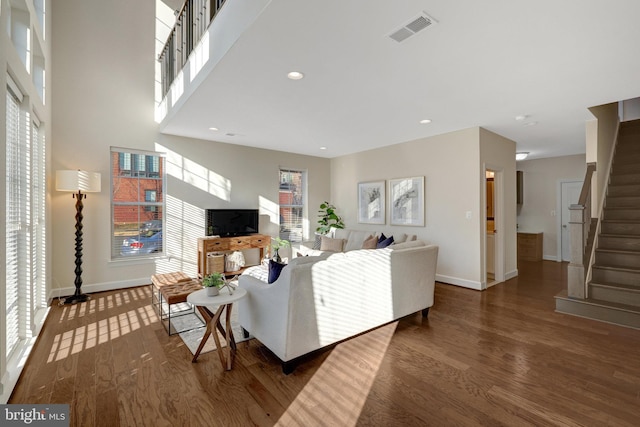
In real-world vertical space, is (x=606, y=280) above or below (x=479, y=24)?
below

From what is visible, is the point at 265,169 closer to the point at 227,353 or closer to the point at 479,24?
the point at 227,353

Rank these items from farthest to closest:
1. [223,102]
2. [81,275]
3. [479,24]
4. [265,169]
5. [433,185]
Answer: [265,169], [433,185], [81,275], [223,102], [479,24]

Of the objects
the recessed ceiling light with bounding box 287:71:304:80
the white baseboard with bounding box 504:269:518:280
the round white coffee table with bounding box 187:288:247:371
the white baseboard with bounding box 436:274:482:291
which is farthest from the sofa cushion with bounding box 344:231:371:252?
the recessed ceiling light with bounding box 287:71:304:80

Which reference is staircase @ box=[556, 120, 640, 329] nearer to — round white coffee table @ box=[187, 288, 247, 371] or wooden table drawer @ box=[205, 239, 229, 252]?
round white coffee table @ box=[187, 288, 247, 371]

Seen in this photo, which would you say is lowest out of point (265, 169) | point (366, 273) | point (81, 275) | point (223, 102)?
point (81, 275)

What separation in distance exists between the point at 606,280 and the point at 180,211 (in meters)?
6.32

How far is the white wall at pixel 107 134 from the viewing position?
162 inches

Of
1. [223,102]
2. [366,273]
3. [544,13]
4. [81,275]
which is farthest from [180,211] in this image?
[544,13]

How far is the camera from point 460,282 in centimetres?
468

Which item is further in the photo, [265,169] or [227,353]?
[265,169]

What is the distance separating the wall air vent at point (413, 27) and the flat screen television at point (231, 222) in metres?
4.13

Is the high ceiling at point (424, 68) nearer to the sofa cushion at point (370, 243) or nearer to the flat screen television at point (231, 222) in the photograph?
the flat screen television at point (231, 222)

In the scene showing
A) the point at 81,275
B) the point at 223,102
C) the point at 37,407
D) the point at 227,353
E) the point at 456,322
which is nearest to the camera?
the point at 37,407

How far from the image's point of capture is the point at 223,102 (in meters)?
3.49
